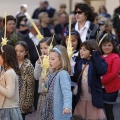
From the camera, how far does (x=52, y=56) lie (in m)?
5.74

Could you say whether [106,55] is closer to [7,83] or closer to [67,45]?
[67,45]

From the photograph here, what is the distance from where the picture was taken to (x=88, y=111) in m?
6.54

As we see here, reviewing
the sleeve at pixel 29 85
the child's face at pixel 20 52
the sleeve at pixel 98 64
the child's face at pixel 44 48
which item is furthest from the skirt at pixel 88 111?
the child's face at pixel 20 52

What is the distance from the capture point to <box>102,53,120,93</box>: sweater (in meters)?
7.02

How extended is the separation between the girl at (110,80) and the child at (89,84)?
1.72ft

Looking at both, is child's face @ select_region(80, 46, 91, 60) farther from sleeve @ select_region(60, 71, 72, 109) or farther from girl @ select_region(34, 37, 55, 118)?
sleeve @ select_region(60, 71, 72, 109)

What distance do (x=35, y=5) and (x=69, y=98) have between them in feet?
40.8

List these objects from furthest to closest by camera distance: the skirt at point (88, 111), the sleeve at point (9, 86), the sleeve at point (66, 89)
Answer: the skirt at point (88, 111), the sleeve at point (9, 86), the sleeve at point (66, 89)

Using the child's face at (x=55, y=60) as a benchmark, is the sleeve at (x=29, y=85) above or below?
below

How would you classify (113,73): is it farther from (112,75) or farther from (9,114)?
(9,114)

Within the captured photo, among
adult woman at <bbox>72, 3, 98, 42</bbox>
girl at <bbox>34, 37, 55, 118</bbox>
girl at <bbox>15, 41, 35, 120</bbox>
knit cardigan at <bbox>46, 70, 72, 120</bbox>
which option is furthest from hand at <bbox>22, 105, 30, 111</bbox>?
adult woman at <bbox>72, 3, 98, 42</bbox>

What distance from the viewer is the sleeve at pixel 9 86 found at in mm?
5586

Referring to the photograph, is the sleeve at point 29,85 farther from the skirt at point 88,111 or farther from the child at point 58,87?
the child at point 58,87

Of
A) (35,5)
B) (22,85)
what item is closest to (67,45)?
(22,85)
